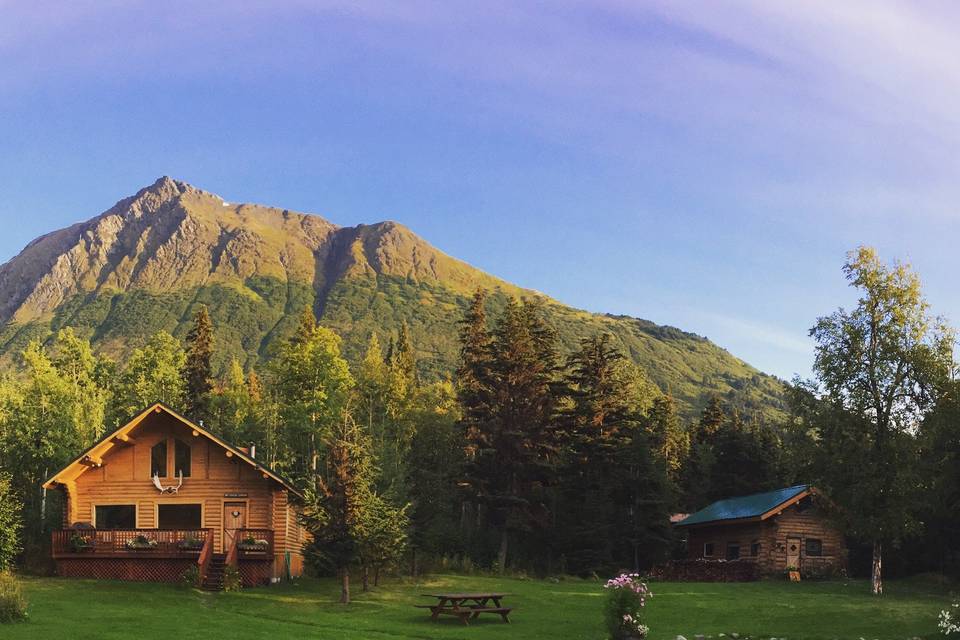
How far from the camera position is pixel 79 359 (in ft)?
209

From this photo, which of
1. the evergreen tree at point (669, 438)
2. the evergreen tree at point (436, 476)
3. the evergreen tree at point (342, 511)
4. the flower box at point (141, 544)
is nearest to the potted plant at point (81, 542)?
the flower box at point (141, 544)

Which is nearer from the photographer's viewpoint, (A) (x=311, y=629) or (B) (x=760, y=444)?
(A) (x=311, y=629)

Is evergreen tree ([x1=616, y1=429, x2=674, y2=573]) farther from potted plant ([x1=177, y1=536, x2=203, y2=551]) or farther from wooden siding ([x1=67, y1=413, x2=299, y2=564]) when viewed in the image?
potted plant ([x1=177, y1=536, x2=203, y2=551])

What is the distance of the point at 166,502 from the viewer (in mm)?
38375

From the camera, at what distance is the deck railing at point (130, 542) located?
116 feet

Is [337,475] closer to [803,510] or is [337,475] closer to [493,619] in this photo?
[493,619]

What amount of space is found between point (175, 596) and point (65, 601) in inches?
141

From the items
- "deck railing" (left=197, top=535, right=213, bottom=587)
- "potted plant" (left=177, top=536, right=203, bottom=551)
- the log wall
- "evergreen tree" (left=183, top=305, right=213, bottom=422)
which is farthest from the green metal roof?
"evergreen tree" (left=183, top=305, right=213, bottom=422)

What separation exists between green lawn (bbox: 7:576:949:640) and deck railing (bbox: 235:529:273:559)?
1.73 meters

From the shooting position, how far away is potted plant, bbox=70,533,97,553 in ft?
117

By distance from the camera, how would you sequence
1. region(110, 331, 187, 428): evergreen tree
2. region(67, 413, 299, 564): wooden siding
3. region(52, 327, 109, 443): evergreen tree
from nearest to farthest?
region(67, 413, 299, 564): wooden siding, region(52, 327, 109, 443): evergreen tree, region(110, 331, 187, 428): evergreen tree

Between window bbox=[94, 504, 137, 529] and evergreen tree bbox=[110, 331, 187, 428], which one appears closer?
window bbox=[94, 504, 137, 529]

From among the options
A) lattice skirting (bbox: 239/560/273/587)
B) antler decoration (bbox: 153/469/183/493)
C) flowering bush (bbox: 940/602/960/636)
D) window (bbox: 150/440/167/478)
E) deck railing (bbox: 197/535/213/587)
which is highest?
window (bbox: 150/440/167/478)

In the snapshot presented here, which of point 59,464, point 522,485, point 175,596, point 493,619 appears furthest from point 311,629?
point 59,464
